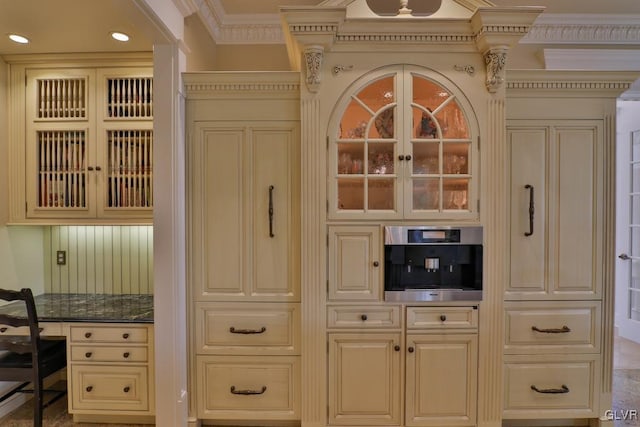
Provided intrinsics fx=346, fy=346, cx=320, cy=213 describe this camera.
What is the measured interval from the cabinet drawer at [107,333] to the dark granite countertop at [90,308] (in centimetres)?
5

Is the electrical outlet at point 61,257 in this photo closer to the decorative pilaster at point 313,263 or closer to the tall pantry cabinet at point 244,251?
the tall pantry cabinet at point 244,251

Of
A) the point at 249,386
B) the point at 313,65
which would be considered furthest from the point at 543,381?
the point at 313,65

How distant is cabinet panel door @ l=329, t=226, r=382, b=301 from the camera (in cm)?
198

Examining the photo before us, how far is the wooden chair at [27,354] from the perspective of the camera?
6.21 feet

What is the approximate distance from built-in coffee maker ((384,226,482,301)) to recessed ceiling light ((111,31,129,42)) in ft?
6.56

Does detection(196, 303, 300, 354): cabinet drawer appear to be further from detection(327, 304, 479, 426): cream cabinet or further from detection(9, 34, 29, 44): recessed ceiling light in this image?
detection(9, 34, 29, 44): recessed ceiling light

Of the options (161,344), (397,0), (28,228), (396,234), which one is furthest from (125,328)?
(397,0)

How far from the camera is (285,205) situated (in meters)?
2.05

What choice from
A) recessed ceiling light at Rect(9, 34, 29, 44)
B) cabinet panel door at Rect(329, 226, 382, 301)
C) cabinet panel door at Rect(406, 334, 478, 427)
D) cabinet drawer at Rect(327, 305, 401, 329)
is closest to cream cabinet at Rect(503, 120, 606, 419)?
cabinet panel door at Rect(406, 334, 478, 427)

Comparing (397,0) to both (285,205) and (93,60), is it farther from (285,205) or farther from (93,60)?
(93,60)

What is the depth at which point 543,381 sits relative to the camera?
2080mm

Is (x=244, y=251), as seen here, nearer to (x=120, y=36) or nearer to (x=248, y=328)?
(x=248, y=328)

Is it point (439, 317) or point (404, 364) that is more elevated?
point (439, 317)

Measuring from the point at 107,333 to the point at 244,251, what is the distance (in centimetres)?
100
